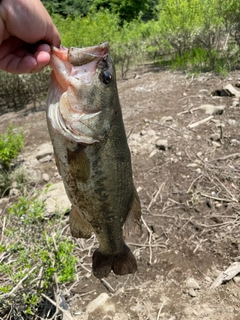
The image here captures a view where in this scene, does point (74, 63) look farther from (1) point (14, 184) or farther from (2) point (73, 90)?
(1) point (14, 184)

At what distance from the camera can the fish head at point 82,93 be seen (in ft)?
5.98

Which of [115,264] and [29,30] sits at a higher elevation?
[29,30]

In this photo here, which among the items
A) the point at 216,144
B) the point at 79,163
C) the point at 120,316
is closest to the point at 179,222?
the point at 120,316

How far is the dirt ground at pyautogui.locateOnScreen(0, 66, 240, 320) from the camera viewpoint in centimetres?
367

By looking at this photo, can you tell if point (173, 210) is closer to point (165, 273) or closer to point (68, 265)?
point (165, 273)

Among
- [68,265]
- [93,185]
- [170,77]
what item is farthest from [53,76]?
[170,77]

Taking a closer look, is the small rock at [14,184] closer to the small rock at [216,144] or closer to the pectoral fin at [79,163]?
the small rock at [216,144]

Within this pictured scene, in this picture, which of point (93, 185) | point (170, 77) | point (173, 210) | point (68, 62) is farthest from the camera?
point (170, 77)

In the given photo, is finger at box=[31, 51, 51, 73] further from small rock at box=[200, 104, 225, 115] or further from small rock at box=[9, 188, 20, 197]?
small rock at box=[200, 104, 225, 115]

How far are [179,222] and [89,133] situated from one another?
294cm

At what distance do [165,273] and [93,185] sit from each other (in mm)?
2375

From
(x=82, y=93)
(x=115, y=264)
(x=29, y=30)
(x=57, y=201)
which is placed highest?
(x=29, y=30)

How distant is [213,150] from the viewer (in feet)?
18.6

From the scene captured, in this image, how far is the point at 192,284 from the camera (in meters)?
3.81
